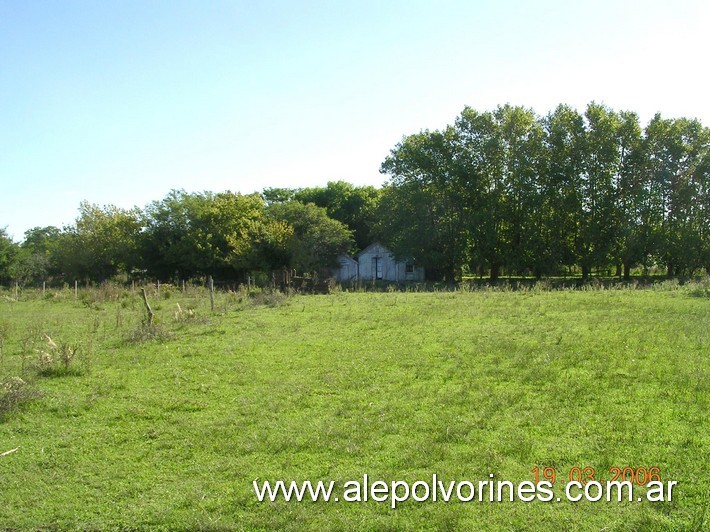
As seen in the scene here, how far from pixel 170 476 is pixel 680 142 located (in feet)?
145

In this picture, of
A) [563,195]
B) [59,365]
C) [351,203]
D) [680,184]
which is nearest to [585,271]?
[563,195]

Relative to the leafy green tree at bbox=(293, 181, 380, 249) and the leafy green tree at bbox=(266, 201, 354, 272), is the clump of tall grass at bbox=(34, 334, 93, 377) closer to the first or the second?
the leafy green tree at bbox=(266, 201, 354, 272)

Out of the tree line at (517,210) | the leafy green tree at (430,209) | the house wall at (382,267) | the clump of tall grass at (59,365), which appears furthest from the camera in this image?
the house wall at (382,267)

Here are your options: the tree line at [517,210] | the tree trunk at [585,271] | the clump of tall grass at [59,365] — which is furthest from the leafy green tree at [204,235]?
the clump of tall grass at [59,365]

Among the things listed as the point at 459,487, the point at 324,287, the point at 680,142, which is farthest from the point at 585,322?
the point at 680,142

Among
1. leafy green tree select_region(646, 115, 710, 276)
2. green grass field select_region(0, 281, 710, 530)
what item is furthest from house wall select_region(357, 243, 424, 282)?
green grass field select_region(0, 281, 710, 530)

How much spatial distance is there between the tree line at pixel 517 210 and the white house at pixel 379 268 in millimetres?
1787

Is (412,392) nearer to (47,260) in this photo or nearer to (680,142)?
(680,142)

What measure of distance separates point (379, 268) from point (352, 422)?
38.0m

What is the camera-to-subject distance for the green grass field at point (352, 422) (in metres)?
4.56

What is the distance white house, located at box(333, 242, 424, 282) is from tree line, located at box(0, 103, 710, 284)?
1.79 metres

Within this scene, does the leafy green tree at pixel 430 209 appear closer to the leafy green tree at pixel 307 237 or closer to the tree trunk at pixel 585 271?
the leafy green tree at pixel 307 237

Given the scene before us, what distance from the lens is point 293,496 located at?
4.83 m

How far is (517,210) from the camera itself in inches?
1594
